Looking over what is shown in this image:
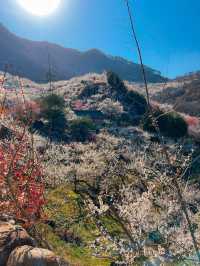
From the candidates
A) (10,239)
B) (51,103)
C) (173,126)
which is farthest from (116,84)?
(10,239)

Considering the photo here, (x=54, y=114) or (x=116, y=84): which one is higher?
(x=116, y=84)

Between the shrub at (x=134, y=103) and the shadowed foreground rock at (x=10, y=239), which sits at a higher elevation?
the shrub at (x=134, y=103)

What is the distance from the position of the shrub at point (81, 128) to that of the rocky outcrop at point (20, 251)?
4685 centimetres

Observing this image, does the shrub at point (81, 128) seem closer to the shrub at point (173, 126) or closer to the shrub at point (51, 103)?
the shrub at point (51, 103)

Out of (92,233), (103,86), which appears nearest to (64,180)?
(92,233)

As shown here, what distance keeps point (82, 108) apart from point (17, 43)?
382 feet

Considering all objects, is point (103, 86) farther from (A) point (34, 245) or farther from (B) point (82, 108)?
(A) point (34, 245)

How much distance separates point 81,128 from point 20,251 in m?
49.8

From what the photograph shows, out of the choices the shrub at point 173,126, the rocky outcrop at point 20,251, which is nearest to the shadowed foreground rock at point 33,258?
the rocky outcrop at point 20,251

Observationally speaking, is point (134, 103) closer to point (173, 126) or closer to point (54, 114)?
point (173, 126)

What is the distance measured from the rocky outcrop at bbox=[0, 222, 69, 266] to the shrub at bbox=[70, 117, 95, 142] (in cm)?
4685

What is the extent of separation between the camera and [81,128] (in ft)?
189

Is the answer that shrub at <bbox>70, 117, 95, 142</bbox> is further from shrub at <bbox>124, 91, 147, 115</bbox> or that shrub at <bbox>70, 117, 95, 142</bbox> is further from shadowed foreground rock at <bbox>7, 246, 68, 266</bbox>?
shadowed foreground rock at <bbox>7, 246, 68, 266</bbox>

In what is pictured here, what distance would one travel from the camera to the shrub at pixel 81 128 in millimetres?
56381
